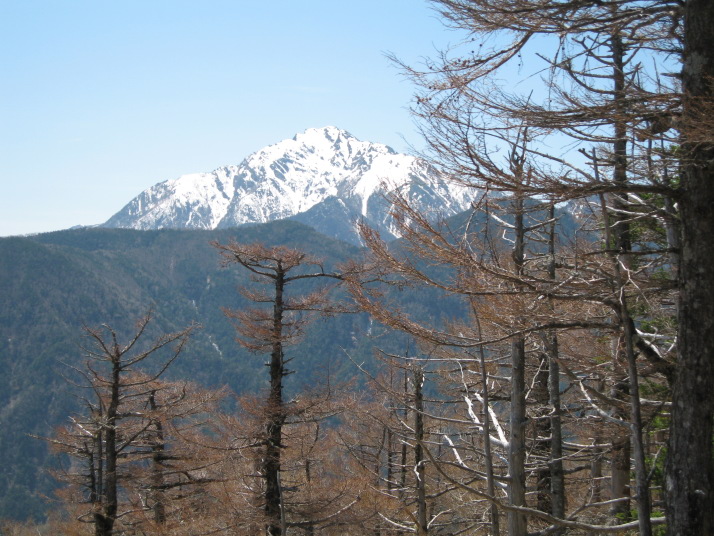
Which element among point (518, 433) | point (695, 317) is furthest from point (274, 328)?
point (695, 317)

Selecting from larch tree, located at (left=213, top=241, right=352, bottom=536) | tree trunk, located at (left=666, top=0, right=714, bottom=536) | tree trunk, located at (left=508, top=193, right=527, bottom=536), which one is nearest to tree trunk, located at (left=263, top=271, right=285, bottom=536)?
larch tree, located at (left=213, top=241, right=352, bottom=536)

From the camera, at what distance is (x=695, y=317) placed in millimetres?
4277

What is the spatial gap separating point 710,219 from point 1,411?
640ft

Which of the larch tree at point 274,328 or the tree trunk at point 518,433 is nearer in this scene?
the tree trunk at point 518,433

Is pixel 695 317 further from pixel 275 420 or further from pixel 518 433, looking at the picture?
pixel 275 420

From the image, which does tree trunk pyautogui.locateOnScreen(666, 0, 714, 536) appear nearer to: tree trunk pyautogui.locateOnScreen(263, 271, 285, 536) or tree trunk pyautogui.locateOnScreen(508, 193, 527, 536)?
tree trunk pyautogui.locateOnScreen(508, 193, 527, 536)

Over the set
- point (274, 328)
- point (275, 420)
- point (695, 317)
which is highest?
point (695, 317)

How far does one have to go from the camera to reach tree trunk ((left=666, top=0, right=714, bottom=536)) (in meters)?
4.09

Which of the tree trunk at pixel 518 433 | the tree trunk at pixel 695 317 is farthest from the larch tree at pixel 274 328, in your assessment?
the tree trunk at pixel 695 317

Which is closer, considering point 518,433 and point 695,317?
point 695,317

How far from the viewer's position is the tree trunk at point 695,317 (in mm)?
4090

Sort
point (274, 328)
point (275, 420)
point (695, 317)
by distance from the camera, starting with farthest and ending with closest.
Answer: point (275, 420), point (274, 328), point (695, 317)

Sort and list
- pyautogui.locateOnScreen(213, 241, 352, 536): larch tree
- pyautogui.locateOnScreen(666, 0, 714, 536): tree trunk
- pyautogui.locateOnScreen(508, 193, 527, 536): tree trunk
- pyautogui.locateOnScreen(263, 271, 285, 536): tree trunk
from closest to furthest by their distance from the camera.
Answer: pyautogui.locateOnScreen(666, 0, 714, 536): tree trunk, pyautogui.locateOnScreen(508, 193, 527, 536): tree trunk, pyautogui.locateOnScreen(213, 241, 352, 536): larch tree, pyautogui.locateOnScreen(263, 271, 285, 536): tree trunk

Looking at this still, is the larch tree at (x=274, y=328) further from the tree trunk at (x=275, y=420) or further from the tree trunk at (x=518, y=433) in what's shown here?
the tree trunk at (x=518, y=433)
